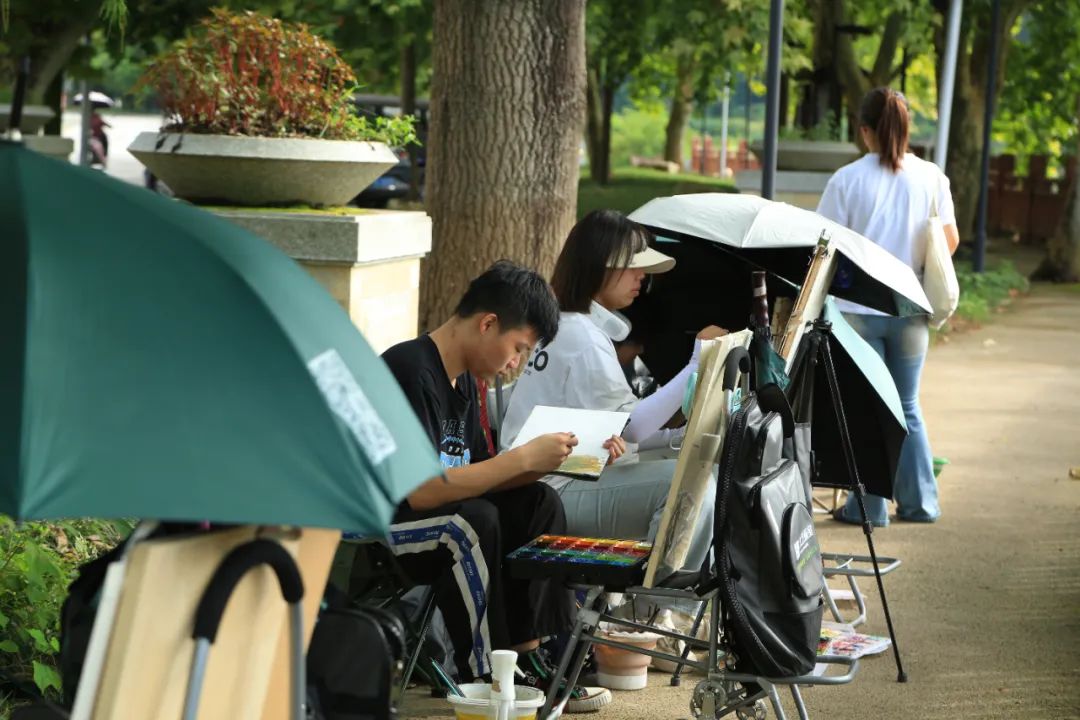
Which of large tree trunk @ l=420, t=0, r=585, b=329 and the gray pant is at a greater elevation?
large tree trunk @ l=420, t=0, r=585, b=329

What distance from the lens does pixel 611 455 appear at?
4.64 m

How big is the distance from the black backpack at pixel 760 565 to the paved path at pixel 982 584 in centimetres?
92

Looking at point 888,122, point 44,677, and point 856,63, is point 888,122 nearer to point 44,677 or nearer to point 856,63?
point 44,677

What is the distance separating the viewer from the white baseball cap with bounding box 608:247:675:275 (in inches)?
215

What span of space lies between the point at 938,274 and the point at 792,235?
75.0 inches

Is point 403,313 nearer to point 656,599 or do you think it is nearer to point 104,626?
point 656,599

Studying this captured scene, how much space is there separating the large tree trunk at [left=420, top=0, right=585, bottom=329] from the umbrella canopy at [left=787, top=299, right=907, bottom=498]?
2397 millimetres

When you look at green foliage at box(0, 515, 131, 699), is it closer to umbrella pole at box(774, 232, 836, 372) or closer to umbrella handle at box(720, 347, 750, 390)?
umbrella handle at box(720, 347, 750, 390)

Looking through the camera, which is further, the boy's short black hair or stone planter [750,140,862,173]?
stone planter [750,140,862,173]

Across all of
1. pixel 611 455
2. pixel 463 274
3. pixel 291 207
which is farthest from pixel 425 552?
pixel 463 274

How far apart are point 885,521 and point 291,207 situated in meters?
3.20

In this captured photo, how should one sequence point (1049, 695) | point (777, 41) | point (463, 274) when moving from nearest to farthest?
point (1049, 695), point (463, 274), point (777, 41)

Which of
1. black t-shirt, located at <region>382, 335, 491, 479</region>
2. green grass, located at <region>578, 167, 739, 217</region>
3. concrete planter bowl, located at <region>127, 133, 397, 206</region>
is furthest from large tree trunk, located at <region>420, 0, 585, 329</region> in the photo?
green grass, located at <region>578, 167, 739, 217</region>

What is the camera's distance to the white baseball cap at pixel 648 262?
18.0 feet
